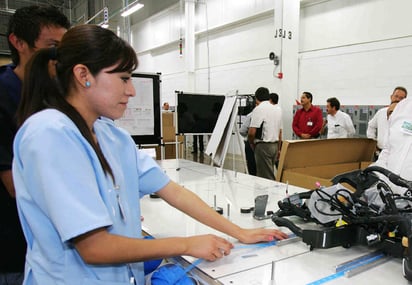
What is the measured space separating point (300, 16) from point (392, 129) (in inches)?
171

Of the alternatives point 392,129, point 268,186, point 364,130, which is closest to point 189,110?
point 268,186

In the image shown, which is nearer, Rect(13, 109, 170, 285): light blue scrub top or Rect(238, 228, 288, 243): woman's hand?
Rect(13, 109, 170, 285): light blue scrub top

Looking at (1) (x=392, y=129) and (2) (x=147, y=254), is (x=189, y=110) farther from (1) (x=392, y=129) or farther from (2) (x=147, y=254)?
(2) (x=147, y=254)

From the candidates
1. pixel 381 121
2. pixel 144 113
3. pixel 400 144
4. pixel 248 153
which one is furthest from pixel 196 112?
pixel 381 121

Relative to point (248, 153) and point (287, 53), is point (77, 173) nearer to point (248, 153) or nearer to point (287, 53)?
point (248, 153)

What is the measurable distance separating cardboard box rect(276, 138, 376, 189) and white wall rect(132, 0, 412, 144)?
1733 mm

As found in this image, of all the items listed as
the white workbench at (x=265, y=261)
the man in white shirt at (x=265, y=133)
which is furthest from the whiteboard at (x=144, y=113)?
the man in white shirt at (x=265, y=133)

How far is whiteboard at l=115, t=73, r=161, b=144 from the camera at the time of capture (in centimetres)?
261

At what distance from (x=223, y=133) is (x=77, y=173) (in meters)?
1.58

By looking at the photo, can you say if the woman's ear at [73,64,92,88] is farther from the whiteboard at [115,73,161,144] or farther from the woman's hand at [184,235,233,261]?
the whiteboard at [115,73,161,144]

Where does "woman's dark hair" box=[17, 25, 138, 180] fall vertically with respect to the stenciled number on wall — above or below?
below

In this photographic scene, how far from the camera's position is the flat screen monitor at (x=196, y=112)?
10.3 ft

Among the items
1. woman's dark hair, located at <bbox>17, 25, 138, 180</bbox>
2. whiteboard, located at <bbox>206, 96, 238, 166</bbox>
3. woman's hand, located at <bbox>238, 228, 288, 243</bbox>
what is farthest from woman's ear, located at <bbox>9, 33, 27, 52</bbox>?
whiteboard, located at <bbox>206, 96, 238, 166</bbox>

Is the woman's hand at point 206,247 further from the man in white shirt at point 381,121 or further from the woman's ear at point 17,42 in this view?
the man in white shirt at point 381,121
